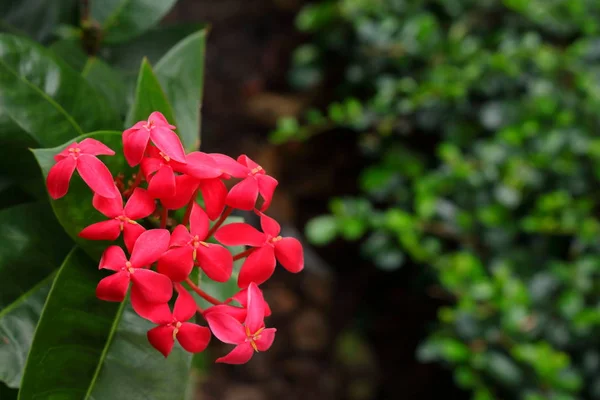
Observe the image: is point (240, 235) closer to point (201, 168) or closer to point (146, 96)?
point (201, 168)

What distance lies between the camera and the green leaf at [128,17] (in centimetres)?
79

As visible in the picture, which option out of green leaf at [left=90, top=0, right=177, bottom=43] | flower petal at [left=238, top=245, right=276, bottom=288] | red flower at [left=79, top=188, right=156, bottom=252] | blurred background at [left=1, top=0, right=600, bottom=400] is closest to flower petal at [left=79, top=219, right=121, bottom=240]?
red flower at [left=79, top=188, right=156, bottom=252]

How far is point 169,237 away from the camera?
17.9 inches

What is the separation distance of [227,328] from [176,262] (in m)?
0.07

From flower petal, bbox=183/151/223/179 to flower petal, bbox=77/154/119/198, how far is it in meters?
0.06

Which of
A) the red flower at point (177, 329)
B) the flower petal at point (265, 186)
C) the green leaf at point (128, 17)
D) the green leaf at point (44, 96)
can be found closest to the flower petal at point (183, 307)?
the red flower at point (177, 329)

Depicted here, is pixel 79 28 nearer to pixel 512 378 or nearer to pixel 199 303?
pixel 199 303

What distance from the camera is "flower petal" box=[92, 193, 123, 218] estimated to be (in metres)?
0.46

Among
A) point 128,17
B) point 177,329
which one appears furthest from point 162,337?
point 128,17

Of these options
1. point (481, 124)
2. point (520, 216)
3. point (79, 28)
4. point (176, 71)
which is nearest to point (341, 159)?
point (481, 124)

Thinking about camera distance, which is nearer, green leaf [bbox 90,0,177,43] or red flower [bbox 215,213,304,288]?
red flower [bbox 215,213,304,288]

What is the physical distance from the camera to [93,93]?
2.00ft

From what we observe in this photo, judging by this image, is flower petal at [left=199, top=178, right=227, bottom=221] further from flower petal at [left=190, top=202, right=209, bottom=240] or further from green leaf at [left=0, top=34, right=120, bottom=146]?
green leaf at [left=0, top=34, right=120, bottom=146]

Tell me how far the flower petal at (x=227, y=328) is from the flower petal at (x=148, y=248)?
7cm
